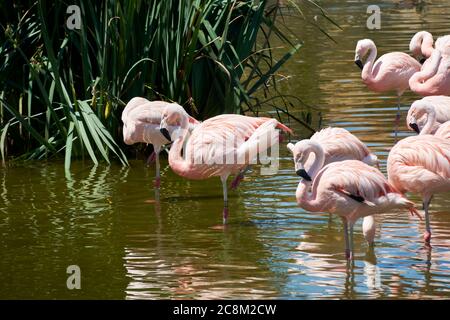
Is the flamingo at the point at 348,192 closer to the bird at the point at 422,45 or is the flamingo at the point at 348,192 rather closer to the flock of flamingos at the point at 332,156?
the flock of flamingos at the point at 332,156

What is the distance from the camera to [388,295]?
6.27m

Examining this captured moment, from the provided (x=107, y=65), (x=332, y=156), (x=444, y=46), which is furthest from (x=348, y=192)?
(x=444, y=46)

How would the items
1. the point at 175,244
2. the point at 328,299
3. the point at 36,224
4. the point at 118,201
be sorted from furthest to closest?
the point at 118,201 < the point at 36,224 < the point at 175,244 < the point at 328,299

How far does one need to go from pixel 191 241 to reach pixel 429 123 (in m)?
1.98

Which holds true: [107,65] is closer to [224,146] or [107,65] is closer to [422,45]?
[224,146]

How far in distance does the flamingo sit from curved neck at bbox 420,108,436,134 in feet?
4.06

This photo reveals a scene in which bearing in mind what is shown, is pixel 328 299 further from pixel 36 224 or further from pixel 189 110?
pixel 189 110

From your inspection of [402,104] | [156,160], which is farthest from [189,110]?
[402,104]

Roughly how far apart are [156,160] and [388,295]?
3.20m

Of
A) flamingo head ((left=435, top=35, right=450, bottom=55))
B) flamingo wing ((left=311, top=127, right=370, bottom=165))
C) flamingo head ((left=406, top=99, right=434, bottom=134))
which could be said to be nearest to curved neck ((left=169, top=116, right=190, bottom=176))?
flamingo wing ((left=311, top=127, right=370, bottom=165))

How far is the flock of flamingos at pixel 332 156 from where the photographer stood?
691 centimetres

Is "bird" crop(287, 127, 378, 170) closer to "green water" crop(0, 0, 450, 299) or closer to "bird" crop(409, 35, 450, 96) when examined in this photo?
"green water" crop(0, 0, 450, 299)

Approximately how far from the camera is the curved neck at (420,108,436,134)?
8.14 m

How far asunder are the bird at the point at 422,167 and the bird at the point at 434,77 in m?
3.34
